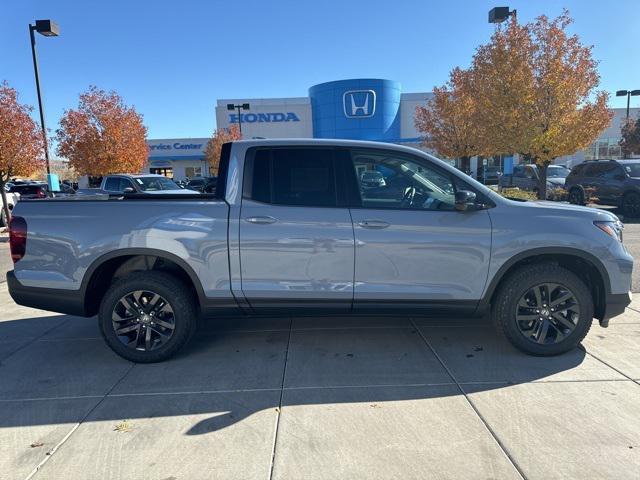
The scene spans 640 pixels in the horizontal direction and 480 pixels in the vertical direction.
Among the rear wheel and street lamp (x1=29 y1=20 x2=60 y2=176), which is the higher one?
street lamp (x1=29 y1=20 x2=60 y2=176)

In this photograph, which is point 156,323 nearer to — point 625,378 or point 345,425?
point 345,425

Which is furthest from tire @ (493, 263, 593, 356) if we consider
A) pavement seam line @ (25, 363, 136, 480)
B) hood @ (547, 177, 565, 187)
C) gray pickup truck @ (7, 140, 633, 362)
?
hood @ (547, 177, 565, 187)

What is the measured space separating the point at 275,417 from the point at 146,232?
6.01 feet

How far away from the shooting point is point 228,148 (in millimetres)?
3949

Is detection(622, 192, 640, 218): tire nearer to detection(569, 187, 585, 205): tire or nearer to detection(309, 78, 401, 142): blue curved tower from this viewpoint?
detection(569, 187, 585, 205): tire

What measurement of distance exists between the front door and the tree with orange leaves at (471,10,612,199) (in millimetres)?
9424

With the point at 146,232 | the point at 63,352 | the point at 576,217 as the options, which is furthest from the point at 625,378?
the point at 63,352

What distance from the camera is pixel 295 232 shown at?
370 centimetres

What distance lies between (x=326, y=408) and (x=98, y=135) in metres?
18.4

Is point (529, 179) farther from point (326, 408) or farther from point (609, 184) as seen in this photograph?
point (326, 408)

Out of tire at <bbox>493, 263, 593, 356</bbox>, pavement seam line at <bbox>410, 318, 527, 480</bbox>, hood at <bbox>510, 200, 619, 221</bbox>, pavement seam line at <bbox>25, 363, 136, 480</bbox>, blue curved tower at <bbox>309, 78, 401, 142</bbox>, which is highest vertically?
blue curved tower at <bbox>309, 78, 401, 142</bbox>

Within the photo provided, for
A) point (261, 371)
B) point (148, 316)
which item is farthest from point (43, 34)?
point (261, 371)

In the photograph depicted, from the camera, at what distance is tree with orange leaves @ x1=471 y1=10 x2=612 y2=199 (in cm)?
1163

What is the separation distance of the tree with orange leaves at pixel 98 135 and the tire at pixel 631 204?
17930 mm
